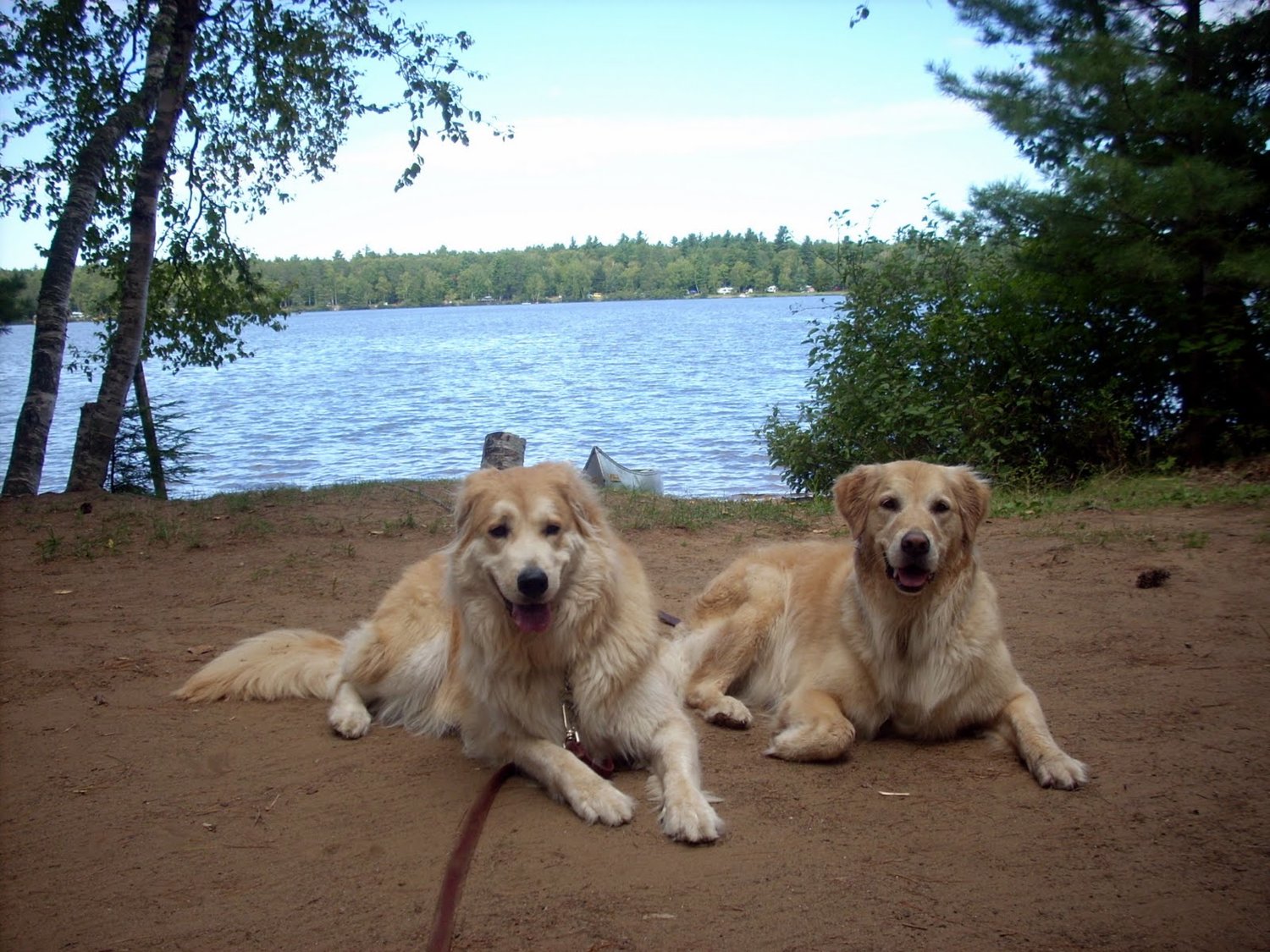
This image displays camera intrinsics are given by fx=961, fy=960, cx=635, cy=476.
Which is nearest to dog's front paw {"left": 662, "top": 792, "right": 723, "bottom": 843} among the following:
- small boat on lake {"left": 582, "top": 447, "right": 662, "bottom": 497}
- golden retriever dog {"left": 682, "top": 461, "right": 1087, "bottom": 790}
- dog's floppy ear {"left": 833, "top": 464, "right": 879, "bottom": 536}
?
golden retriever dog {"left": 682, "top": 461, "right": 1087, "bottom": 790}

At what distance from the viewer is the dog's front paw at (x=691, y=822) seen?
3.77 meters

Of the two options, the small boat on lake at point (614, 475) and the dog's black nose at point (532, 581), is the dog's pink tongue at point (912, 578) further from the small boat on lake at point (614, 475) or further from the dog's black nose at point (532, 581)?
the small boat on lake at point (614, 475)

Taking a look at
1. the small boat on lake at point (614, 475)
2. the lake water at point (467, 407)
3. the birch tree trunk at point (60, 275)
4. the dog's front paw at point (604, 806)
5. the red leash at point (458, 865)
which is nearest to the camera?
the red leash at point (458, 865)

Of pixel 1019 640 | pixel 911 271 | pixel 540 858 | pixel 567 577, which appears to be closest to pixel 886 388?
pixel 911 271

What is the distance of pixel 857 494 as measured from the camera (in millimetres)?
5086

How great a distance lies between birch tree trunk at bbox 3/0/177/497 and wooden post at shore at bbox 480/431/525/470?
5.11 metres

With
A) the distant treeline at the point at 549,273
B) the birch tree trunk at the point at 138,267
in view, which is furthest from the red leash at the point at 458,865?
the distant treeline at the point at 549,273

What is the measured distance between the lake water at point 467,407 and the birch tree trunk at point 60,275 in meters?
3.33

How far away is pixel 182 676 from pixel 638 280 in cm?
12118

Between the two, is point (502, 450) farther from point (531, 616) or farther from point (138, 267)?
point (531, 616)

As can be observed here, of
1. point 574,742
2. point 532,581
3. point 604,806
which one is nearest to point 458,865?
point 604,806

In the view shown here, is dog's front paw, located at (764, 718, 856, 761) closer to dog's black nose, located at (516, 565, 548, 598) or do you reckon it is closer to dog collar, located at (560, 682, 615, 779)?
dog collar, located at (560, 682, 615, 779)

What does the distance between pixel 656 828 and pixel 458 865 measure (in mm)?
833

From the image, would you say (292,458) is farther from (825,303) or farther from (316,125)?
(825,303)
